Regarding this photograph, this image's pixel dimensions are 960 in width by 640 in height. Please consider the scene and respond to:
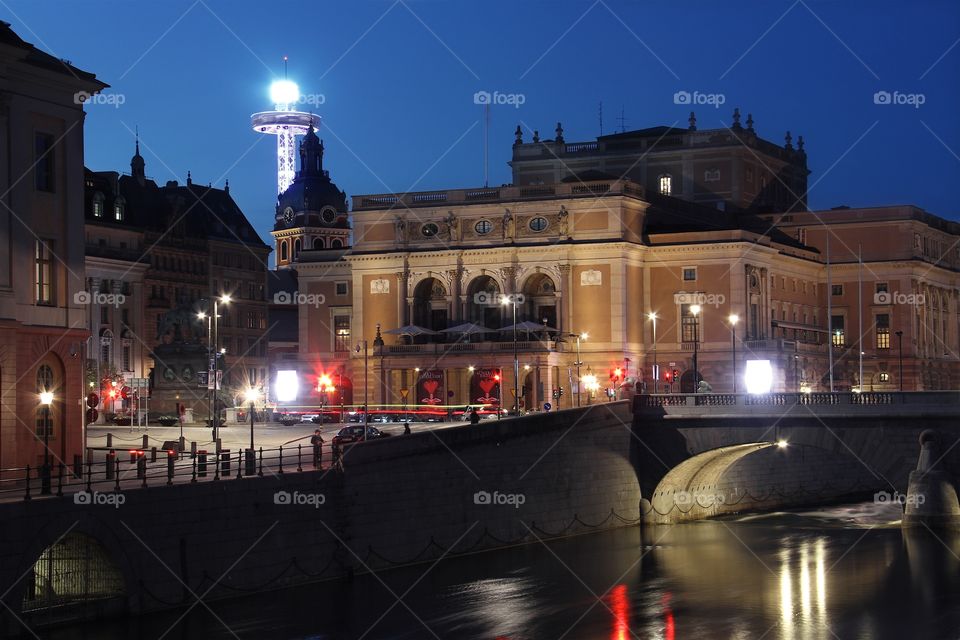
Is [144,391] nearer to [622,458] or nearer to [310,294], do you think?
[310,294]

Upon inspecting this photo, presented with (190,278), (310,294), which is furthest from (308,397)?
(190,278)

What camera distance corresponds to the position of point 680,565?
66000 millimetres

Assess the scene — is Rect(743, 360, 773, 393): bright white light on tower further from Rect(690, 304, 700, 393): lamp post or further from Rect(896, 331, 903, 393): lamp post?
Rect(896, 331, 903, 393): lamp post

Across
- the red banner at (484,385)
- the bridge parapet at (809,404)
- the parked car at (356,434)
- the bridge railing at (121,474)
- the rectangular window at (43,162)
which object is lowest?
the bridge railing at (121,474)

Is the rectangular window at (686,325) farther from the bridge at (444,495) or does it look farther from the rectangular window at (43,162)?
the rectangular window at (43,162)

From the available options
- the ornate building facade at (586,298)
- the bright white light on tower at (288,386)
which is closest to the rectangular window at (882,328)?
the ornate building facade at (586,298)

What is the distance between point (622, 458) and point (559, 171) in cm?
7899

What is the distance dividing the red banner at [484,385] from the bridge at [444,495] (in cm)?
3137

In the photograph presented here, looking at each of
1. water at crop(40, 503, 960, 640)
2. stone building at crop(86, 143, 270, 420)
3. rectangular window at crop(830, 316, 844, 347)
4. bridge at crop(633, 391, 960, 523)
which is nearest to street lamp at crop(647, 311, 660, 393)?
rectangular window at crop(830, 316, 844, 347)

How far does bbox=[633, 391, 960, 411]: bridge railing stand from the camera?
70631 millimetres

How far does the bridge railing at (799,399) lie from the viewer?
7063 centimetres

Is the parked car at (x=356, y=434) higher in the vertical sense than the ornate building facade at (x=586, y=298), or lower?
lower

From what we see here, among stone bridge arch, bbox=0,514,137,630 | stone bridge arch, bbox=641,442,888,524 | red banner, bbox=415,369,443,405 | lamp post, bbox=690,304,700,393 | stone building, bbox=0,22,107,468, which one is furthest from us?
red banner, bbox=415,369,443,405

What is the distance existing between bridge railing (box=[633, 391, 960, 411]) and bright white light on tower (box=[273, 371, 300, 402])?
191ft
